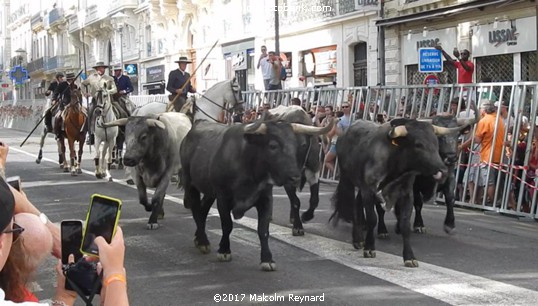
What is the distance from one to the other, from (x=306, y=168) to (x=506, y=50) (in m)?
12.5

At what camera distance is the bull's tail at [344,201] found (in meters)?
10.8

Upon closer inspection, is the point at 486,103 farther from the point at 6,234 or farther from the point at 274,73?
the point at 6,234

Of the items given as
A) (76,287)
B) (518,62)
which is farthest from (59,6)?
(76,287)

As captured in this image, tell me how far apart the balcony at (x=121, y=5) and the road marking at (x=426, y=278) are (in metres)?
43.2

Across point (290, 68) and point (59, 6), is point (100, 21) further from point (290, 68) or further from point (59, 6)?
point (290, 68)

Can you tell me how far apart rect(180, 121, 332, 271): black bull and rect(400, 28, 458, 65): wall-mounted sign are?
16.2 m

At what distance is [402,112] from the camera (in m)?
17.1

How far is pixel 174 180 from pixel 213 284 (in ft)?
32.9

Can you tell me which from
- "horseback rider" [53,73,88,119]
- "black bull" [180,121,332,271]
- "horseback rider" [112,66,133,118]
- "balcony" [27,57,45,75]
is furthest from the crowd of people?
"balcony" [27,57,45,75]

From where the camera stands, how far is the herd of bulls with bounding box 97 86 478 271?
9070mm

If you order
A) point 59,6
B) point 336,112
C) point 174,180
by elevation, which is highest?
point 59,6

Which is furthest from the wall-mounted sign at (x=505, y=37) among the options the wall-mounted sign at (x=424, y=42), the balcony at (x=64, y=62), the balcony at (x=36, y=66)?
the balcony at (x=36, y=66)

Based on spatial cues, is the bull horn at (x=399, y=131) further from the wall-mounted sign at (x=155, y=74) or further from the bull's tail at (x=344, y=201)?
the wall-mounted sign at (x=155, y=74)

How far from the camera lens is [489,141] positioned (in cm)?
1449
